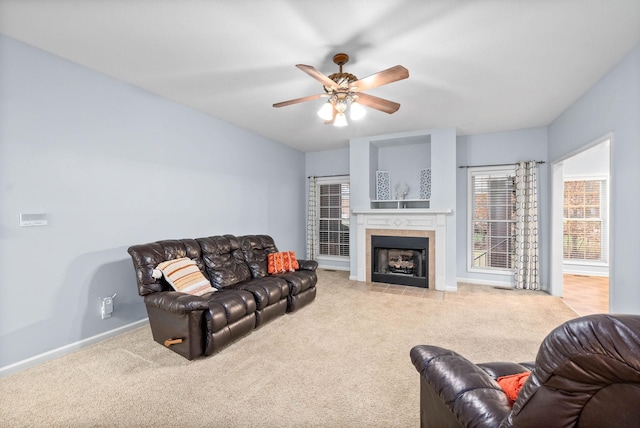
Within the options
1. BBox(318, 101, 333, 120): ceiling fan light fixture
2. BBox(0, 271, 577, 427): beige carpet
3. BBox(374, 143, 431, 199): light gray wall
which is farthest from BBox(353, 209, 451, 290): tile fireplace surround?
BBox(318, 101, 333, 120): ceiling fan light fixture

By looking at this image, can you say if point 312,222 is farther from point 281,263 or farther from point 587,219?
point 587,219

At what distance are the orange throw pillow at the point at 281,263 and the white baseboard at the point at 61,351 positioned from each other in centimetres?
169

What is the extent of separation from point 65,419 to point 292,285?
222 cm

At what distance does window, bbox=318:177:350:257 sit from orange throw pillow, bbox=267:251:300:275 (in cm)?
243

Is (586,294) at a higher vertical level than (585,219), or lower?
lower

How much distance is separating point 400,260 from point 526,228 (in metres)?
2.16

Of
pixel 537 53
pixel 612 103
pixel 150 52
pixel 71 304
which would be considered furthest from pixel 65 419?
pixel 612 103

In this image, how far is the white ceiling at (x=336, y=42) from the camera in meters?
1.95

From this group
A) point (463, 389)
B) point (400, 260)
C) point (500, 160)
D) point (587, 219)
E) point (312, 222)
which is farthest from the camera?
point (312, 222)

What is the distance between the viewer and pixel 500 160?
4.94 m

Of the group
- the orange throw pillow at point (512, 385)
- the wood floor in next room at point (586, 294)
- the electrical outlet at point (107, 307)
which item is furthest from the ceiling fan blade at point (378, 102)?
the wood floor in next room at point (586, 294)

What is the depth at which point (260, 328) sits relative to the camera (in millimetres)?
3117

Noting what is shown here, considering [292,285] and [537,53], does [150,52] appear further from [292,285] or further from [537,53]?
[537,53]

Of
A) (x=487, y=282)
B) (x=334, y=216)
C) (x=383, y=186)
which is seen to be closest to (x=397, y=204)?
(x=383, y=186)
